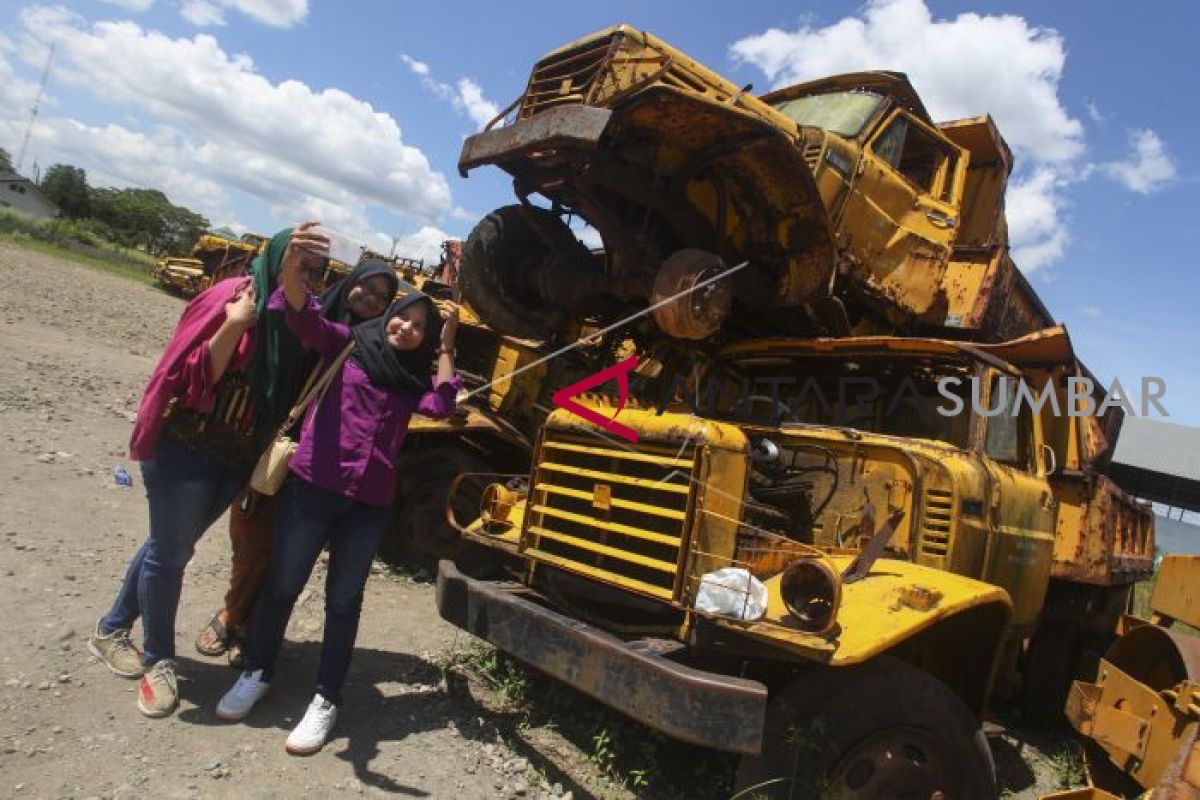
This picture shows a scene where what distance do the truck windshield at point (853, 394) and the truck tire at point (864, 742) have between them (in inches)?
67.1

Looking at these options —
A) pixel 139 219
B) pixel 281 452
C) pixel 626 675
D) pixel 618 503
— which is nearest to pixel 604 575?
pixel 618 503

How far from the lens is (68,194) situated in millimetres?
69688

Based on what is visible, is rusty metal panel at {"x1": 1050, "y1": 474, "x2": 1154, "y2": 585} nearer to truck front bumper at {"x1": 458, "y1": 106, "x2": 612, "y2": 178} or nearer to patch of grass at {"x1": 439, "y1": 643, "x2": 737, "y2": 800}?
patch of grass at {"x1": 439, "y1": 643, "x2": 737, "y2": 800}

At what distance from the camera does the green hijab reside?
3.29 metres

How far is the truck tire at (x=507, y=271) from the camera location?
629cm

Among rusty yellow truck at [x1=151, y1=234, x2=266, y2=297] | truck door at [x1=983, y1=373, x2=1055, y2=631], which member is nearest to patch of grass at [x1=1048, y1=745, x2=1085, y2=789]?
truck door at [x1=983, y1=373, x2=1055, y2=631]

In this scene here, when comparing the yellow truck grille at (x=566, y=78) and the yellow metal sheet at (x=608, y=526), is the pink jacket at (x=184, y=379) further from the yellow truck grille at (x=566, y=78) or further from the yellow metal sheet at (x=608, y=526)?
the yellow truck grille at (x=566, y=78)

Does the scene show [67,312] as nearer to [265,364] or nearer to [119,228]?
[265,364]

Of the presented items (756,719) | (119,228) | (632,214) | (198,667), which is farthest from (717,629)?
(119,228)

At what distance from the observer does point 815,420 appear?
4.76m

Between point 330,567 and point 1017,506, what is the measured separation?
11.8ft

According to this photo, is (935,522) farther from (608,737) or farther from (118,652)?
(118,652)

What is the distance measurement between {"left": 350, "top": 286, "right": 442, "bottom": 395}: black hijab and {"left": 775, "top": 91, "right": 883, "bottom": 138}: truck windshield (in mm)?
3762

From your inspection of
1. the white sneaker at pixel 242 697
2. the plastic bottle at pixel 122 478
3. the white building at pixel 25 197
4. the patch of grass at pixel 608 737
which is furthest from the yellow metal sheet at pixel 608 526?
the white building at pixel 25 197
